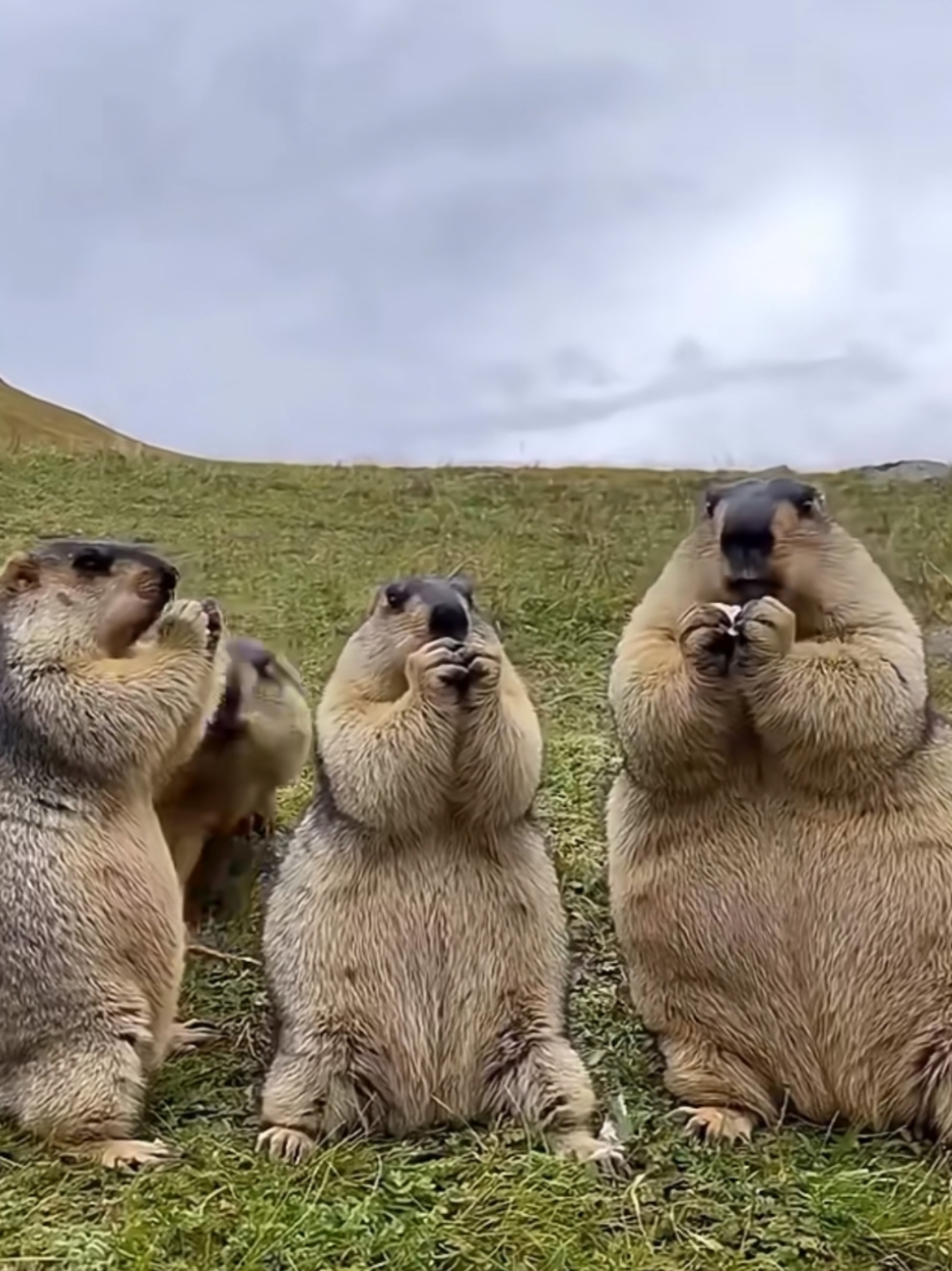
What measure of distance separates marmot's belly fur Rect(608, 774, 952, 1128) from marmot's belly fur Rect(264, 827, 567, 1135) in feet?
1.08

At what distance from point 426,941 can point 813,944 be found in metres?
0.84

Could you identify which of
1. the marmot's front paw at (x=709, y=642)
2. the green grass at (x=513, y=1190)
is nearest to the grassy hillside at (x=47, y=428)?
the green grass at (x=513, y=1190)

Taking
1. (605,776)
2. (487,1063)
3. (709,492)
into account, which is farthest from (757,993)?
(605,776)

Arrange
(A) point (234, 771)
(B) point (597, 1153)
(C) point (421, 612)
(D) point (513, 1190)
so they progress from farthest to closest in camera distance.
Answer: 1. (A) point (234, 771)
2. (C) point (421, 612)
3. (B) point (597, 1153)
4. (D) point (513, 1190)

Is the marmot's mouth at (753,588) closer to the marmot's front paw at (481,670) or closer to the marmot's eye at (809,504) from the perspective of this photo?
the marmot's eye at (809,504)

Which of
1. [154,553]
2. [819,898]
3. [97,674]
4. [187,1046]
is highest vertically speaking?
[154,553]

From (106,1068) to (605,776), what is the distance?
2.81m

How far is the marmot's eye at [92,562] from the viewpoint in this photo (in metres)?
3.65

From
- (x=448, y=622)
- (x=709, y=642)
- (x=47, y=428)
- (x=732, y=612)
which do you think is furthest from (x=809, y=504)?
(x=47, y=428)

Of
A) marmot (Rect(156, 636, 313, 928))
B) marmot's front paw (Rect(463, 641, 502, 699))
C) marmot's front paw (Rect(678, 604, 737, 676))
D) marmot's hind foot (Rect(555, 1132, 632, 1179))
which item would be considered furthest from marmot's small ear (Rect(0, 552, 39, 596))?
marmot's hind foot (Rect(555, 1132, 632, 1179))

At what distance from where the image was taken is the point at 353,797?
10.9ft

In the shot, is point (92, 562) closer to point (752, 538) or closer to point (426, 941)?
point (426, 941)

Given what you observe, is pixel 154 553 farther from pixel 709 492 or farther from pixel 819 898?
pixel 819 898

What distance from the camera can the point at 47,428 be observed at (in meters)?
33.7
